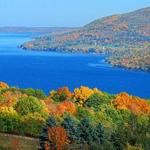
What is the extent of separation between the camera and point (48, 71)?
15550cm

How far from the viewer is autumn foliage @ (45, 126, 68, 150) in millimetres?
28716

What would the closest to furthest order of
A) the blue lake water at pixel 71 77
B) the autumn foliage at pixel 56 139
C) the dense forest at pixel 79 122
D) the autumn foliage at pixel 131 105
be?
the dense forest at pixel 79 122, the autumn foliage at pixel 56 139, the autumn foliage at pixel 131 105, the blue lake water at pixel 71 77

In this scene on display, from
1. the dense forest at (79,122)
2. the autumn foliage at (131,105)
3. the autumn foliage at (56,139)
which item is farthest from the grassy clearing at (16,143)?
the autumn foliage at (131,105)

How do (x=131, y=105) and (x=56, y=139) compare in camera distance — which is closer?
(x=56, y=139)

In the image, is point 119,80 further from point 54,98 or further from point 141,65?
point 54,98

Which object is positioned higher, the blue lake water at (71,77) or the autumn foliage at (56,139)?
the autumn foliage at (56,139)

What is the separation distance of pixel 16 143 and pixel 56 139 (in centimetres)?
312

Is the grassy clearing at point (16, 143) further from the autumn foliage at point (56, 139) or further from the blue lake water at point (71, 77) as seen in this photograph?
the blue lake water at point (71, 77)

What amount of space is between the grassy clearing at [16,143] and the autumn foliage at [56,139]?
1.94 m

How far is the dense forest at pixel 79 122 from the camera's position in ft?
90.9

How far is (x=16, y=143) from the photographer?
101 ft

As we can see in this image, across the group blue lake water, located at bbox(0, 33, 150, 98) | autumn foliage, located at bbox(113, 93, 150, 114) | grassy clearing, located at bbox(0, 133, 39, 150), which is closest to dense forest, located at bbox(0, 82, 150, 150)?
autumn foliage, located at bbox(113, 93, 150, 114)

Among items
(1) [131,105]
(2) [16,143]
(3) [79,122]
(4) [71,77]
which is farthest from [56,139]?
(4) [71,77]

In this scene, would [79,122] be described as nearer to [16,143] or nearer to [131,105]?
[16,143]
